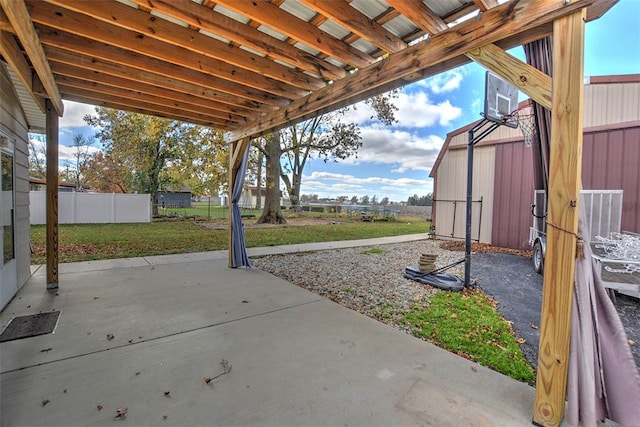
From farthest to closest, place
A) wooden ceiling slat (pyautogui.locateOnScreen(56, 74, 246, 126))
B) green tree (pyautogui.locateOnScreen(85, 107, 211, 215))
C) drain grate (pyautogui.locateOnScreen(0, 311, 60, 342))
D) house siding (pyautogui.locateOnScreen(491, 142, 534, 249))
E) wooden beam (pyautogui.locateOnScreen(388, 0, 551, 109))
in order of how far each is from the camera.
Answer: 1. green tree (pyautogui.locateOnScreen(85, 107, 211, 215))
2. house siding (pyautogui.locateOnScreen(491, 142, 534, 249))
3. wooden ceiling slat (pyautogui.locateOnScreen(56, 74, 246, 126))
4. drain grate (pyautogui.locateOnScreen(0, 311, 60, 342))
5. wooden beam (pyautogui.locateOnScreen(388, 0, 551, 109))

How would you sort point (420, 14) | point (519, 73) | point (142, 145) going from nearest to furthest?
point (519, 73) < point (420, 14) < point (142, 145)

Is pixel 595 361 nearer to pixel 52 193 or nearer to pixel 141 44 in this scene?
pixel 141 44

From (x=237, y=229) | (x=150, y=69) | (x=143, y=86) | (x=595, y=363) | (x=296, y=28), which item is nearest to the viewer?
(x=595, y=363)

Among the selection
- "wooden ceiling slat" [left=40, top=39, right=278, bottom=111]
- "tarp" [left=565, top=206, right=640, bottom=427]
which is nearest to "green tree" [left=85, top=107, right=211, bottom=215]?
"wooden ceiling slat" [left=40, top=39, right=278, bottom=111]

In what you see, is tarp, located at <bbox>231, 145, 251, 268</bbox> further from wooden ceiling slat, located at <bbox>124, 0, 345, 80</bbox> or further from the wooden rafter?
wooden ceiling slat, located at <bbox>124, 0, 345, 80</bbox>

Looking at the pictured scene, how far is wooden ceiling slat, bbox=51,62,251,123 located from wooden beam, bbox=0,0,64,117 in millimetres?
182

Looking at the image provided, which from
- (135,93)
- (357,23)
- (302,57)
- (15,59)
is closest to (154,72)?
(135,93)

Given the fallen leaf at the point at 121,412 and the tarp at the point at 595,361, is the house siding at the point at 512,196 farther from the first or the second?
the fallen leaf at the point at 121,412

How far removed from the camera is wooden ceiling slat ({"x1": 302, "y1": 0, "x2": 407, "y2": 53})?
2125mm

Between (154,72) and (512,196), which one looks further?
(512,196)

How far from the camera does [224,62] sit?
3.21 meters

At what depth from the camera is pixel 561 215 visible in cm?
170

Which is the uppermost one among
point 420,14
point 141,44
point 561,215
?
point 141,44

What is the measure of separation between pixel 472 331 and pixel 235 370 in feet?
7.63
